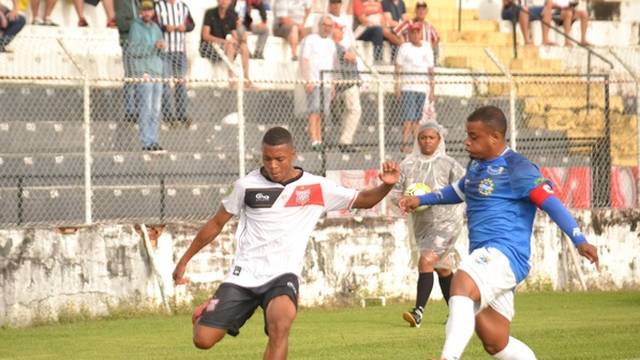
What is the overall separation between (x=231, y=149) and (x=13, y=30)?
379 cm

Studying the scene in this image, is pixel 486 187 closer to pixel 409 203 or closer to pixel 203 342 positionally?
pixel 409 203

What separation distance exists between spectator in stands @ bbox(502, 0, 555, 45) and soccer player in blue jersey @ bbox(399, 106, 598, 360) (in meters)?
18.6

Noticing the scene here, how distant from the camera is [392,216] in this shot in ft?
65.4

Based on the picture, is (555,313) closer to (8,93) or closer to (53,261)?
(53,261)

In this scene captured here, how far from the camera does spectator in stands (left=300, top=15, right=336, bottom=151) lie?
1962cm

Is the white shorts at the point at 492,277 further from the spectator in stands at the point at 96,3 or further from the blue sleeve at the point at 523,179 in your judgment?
the spectator in stands at the point at 96,3

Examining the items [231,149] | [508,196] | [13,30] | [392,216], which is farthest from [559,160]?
[508,196]

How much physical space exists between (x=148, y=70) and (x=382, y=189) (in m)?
9.10

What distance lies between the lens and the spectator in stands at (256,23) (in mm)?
23844

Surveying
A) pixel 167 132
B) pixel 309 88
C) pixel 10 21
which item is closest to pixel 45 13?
pixel 10 21

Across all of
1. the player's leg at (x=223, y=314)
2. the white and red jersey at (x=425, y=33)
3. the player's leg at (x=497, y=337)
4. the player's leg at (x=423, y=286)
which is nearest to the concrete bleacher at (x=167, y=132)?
the white and red jersey at (x=425, y=33)

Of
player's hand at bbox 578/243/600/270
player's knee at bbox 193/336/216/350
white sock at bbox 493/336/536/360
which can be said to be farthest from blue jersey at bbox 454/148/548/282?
player's knee at bbox 193/336/216/350

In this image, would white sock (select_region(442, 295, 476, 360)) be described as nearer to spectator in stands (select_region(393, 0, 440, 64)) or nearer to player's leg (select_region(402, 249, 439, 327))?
player's leg (select_region(402, 249, 439, 327))

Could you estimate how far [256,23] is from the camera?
24.8 meters
